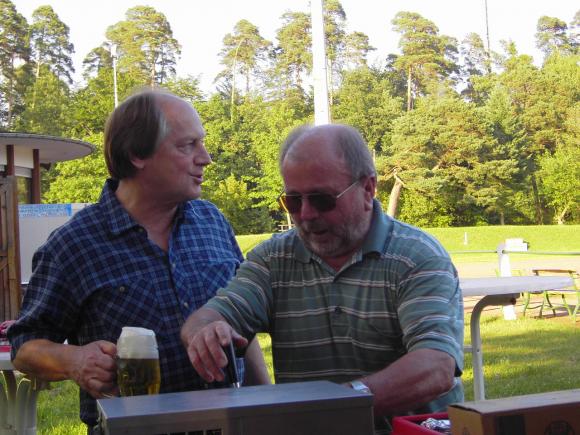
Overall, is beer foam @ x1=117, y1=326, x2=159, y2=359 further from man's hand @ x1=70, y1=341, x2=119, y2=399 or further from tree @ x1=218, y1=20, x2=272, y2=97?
tree @ x1=218, y1=20, x2=272, y2=97

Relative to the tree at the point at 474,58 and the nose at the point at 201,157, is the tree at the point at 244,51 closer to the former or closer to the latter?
the tree at the point at 474,58

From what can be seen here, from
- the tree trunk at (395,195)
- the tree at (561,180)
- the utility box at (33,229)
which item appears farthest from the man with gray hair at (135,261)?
the tree trunk at (395,195)

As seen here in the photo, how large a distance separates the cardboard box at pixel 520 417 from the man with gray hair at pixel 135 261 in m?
1.23

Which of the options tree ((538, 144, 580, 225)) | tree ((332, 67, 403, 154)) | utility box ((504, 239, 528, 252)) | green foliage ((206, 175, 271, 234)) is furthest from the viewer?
tree ((332, 67, 403, 154))

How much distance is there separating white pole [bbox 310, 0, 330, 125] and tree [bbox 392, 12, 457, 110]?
196 feet

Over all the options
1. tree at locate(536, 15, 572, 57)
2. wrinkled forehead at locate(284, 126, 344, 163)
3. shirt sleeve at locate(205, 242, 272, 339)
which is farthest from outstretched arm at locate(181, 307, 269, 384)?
tree at locate(536, 15, 572, 57)

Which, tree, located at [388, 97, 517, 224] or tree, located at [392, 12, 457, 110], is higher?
tree, located at [392, 12, 457, 110]

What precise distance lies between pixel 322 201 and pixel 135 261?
27.1 inches

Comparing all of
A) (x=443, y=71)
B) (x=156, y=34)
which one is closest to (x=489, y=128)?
(x=443, y=71)

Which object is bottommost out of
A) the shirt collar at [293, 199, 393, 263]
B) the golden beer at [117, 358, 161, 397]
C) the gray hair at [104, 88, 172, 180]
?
the golden beer at [117, 358, 161, 397]

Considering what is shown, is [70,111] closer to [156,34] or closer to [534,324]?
[156,34]

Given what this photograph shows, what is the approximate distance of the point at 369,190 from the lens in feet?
7.32

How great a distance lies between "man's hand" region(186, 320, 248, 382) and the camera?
6.29 ft

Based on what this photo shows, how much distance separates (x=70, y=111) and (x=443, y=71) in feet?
109
